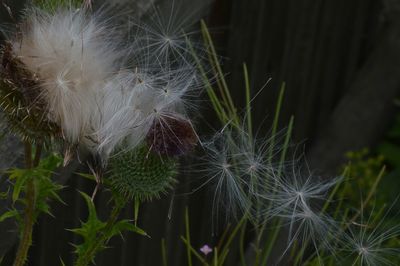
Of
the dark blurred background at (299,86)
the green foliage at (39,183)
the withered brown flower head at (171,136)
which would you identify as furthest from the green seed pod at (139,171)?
the dark blurred background at (299,86)

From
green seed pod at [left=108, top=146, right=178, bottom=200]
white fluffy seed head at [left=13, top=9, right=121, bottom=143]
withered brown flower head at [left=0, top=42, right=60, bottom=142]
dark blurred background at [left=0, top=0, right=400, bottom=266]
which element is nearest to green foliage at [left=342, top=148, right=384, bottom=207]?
dark blurred background at [left=0, top=0, right=400, bottom=266]

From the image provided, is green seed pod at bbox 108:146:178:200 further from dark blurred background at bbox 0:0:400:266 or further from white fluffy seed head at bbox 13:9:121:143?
dark blurred background at bbox 0:0:400:266

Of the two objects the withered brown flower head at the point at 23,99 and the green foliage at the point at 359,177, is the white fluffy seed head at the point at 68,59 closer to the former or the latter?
the withered brown flower head at the point at 23,99

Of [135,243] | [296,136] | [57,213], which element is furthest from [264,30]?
[57,213]

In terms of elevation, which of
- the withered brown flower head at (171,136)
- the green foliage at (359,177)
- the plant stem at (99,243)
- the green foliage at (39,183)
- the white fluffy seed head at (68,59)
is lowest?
the green foliage at (359,177)

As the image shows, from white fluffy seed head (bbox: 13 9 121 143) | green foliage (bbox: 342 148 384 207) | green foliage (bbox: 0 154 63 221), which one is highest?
white fluffy seed head (bbox: 13 9 121 143)

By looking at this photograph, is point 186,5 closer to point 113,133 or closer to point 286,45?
point 113,133
